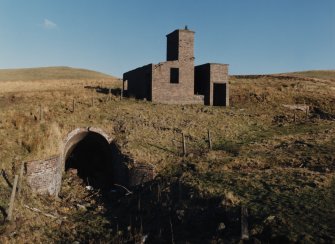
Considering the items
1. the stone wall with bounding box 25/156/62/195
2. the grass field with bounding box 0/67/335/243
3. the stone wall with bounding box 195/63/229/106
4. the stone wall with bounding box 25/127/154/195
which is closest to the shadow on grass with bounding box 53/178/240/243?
the grass field with bounding box 0/67/335/243

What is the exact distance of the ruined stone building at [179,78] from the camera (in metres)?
36.2

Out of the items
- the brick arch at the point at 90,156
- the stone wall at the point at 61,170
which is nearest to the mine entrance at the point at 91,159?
the brick arch at the point at 90,156

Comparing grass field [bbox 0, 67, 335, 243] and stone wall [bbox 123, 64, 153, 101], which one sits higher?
stone wall [bbox 123, 64, 153, 101]

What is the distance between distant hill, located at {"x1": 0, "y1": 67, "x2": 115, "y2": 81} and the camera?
94.1m

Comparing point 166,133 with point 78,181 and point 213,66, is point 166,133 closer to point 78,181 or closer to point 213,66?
point 78,181

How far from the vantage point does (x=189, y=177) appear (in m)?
18.3

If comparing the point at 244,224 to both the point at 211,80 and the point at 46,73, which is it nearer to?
the point at 211,80

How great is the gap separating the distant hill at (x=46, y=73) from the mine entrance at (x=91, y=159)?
7068cm

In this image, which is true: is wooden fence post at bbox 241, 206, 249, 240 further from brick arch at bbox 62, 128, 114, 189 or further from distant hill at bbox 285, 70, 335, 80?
distant hill at bbox 285, 70, 335, 80

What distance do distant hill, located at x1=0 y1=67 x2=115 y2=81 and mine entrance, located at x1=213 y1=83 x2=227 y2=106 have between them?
204ft

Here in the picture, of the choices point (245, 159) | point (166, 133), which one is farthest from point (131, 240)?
point (166, 133)

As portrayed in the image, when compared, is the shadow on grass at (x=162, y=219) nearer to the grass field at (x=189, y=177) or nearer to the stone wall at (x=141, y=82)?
the grass field at (x=189, y=177)

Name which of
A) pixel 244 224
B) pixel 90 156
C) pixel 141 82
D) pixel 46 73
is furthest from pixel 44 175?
pixel 46 73

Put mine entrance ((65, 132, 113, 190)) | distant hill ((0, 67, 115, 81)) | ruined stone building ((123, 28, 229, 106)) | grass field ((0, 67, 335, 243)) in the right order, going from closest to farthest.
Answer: grass field ((0, 67, 335, 243))
mine entrance ((65, 132, 113, 190))
ruined stone building ((123, 28, 229, 106))
distant hill ((0, 67, 115, 81))
